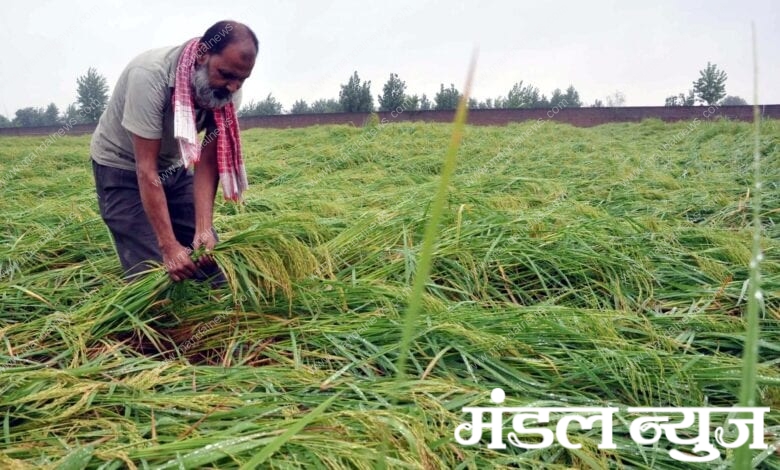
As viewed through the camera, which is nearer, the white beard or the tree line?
the white beard

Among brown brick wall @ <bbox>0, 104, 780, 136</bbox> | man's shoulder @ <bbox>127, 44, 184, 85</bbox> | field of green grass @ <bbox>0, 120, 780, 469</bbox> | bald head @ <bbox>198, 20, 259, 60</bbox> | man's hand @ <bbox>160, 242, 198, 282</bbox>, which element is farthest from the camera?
brown brick wall @ <bbox>0, 104, 780, 136</bbox>

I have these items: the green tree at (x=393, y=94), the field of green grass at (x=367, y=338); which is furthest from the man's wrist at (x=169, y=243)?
the green tree at (x=393, y=94)

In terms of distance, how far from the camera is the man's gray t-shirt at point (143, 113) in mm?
2039

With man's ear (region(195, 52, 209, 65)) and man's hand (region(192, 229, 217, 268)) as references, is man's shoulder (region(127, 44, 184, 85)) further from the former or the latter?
man's hand (region(192, 229, 217, 268))

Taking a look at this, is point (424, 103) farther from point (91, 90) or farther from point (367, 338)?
point (367, 338)

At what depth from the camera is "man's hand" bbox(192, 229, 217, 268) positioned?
184 cm

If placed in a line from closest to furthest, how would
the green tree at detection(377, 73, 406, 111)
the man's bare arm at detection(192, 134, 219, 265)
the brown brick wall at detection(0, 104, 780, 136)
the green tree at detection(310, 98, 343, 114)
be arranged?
1. the man's bare arm at detection(192, 134, 219, 265)
2. the brown brick wall at detection(0, 104, 780, 136)
3. the green tree at detection(377, 73, 406, 111)
4. the green tree at detection(310, 98, 343, 114)

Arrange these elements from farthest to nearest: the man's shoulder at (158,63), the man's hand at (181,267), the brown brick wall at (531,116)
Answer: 1. the brown brick wall at (531,116)
2. the man's shoulder at (158,63)
3. the man's hand at (181,267)

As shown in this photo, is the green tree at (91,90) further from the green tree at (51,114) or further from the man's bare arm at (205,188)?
the man's bare arm at (205,188)

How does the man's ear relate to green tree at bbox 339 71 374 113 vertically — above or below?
below

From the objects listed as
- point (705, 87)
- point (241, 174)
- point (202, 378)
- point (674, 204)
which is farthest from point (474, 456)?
point (705, 87)

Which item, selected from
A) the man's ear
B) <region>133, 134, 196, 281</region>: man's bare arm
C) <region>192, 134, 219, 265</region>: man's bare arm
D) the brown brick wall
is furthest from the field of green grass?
the brown brick wall

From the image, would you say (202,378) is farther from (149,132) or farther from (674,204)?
(674,204)

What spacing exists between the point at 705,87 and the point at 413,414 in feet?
120
